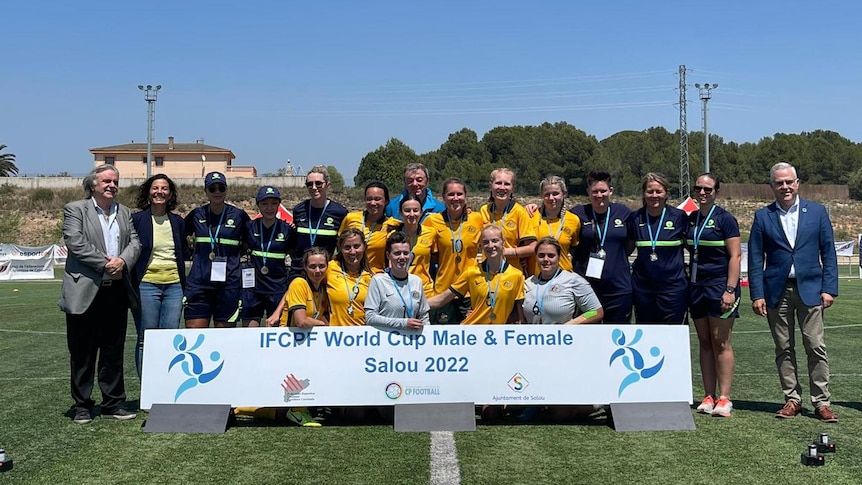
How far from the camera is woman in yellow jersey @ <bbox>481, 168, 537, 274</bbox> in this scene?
6316mm

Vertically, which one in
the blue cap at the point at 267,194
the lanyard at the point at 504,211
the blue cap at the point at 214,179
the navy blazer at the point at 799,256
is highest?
the blue cap at the point at 214,179

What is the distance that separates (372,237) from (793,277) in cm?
332

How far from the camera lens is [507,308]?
6.02 metres

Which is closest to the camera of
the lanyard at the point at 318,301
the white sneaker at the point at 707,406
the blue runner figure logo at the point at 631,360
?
the blue runner figure logo at the point at 631,360

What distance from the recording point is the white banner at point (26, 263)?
87.6ft

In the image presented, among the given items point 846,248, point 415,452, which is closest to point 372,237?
point 415,452

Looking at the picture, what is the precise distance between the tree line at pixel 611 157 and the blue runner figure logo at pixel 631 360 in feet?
170

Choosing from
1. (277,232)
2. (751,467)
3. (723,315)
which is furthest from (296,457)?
(723,315)

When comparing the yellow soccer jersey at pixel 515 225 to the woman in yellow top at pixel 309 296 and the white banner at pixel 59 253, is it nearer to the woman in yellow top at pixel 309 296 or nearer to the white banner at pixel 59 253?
the woman in yellow top at pixel 309 296

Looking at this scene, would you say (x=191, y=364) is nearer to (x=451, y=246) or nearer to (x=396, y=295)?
(x=396, y=295)

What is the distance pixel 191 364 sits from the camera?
581 centimetres

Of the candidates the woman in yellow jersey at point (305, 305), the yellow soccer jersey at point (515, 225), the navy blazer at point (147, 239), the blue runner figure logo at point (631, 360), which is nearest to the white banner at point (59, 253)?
the navy blazer at point (147, 239)

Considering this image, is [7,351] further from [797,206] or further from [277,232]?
[797,206]

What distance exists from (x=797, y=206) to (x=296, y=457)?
428 cm
